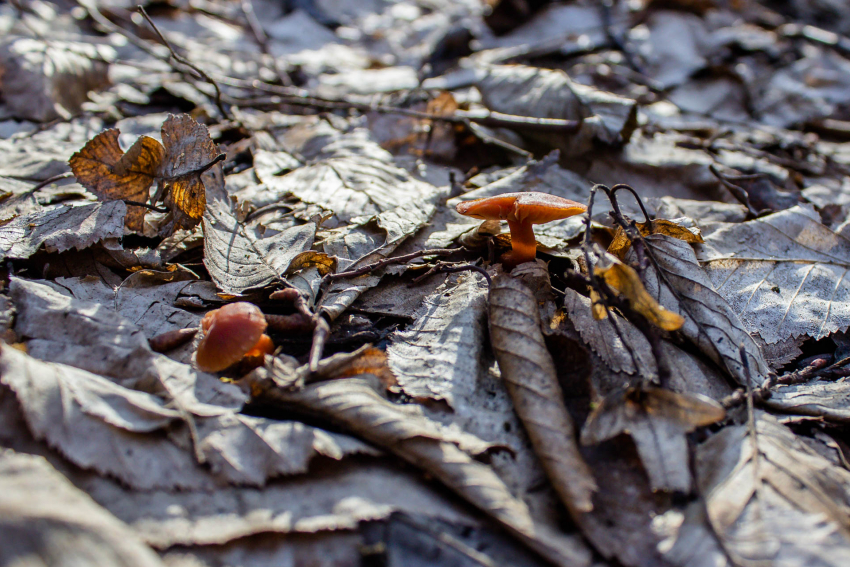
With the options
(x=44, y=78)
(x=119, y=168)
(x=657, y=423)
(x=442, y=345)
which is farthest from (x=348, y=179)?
(x=44, y=78)

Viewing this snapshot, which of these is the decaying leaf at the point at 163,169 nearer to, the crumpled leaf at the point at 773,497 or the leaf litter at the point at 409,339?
the leaf litter at the point at 409,339

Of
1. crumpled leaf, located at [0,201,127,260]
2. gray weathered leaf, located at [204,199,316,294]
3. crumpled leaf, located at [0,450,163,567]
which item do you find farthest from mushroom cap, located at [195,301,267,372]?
crumpled leaf, located at [0,201,127,260]

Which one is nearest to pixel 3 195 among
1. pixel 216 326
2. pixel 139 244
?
pixel 139 244

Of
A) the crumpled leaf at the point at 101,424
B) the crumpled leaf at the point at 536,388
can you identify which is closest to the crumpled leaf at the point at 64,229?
the crumpled leaf at the point at 101,424

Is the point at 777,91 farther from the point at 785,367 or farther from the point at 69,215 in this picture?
the point at 69,215

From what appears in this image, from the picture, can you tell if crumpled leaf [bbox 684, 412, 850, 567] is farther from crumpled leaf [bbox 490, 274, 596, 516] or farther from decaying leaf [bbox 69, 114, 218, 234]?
decaying leaf [bbox 69, 114, 218, 234]

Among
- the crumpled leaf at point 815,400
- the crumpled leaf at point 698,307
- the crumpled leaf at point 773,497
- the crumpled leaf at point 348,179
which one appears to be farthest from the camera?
the crumpled leaf at point 348,179

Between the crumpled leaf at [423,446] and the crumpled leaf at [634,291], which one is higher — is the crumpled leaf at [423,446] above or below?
below
